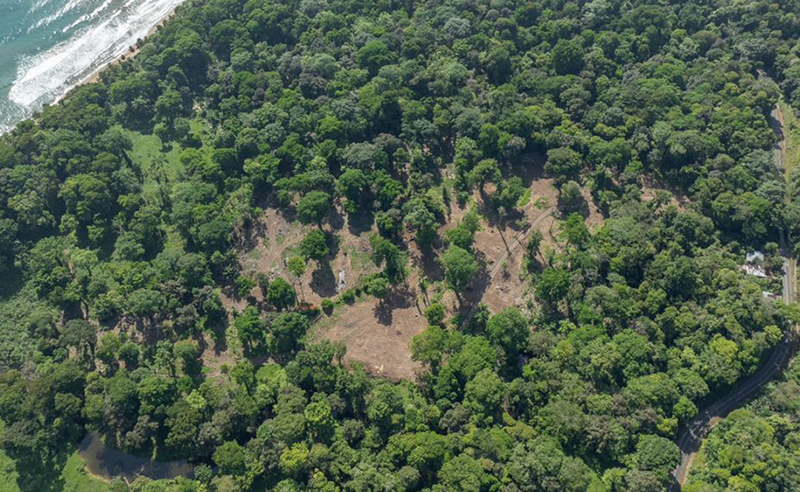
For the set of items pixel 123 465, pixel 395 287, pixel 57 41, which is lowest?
pixel 395 287

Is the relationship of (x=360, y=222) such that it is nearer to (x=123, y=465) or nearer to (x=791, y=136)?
(x=123, y=465)

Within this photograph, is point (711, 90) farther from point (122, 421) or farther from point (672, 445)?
point (122, 421)

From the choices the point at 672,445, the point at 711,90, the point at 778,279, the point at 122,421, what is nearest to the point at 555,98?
the point at 711,90

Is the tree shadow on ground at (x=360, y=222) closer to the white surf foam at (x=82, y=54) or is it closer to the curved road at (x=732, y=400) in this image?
the curved road at (x=732, y=400)

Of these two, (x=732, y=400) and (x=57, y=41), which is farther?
(x=57, y=41)

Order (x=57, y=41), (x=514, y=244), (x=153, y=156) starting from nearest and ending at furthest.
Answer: (x=514, y=244) < (x=153, y=156) < (x=57, y=41)

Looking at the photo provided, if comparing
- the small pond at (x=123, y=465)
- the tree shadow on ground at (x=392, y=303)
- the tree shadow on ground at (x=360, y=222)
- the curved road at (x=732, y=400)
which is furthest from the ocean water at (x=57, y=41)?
the curved road at (x=732, y=400)

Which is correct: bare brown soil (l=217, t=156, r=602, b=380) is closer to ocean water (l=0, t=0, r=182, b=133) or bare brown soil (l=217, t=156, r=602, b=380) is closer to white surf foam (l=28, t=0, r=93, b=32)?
ocean water (l=0, t=0, r=182, b=133)

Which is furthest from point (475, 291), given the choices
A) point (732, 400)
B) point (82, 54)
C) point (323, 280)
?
A: point (82, 54)
